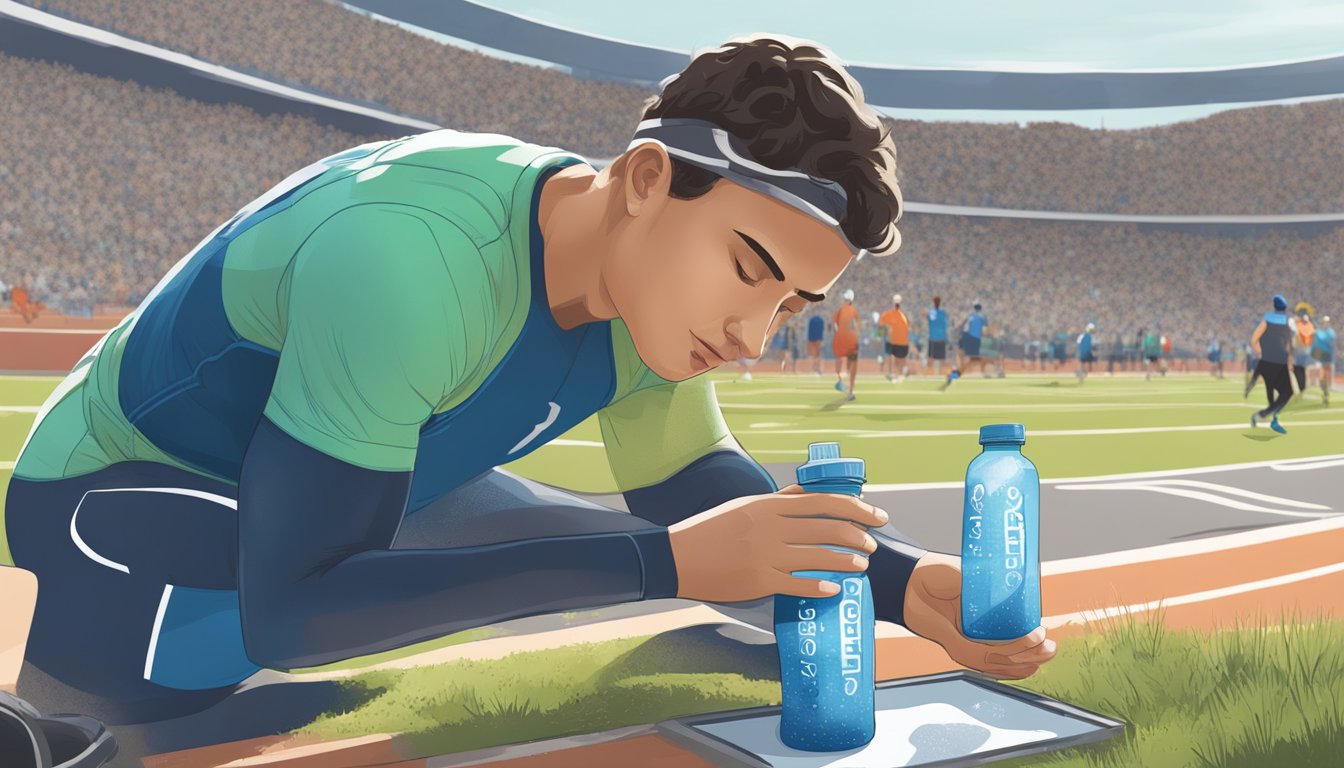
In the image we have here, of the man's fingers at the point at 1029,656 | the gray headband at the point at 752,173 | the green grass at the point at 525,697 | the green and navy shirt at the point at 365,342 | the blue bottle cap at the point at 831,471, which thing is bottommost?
the green grass at the point at 525,697

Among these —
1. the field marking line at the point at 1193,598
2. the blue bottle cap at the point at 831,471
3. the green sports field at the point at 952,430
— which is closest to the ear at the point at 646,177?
the blue bottle cap at the point at 831,471

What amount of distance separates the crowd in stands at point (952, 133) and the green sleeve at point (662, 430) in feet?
126

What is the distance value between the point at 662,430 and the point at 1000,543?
0.87m

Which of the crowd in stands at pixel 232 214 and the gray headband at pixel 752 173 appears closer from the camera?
the gray headband at pixel 752 173

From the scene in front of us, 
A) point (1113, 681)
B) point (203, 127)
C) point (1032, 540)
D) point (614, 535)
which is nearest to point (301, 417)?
point (614, 535)

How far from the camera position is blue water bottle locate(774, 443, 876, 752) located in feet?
7.88

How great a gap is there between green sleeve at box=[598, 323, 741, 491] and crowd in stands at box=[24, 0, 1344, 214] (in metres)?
38.5

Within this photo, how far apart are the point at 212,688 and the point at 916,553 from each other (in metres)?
1.74

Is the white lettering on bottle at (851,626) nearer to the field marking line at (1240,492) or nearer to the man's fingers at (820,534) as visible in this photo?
the man's fingers at (820,534)

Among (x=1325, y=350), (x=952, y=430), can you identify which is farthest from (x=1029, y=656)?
(x=1325, y=350)

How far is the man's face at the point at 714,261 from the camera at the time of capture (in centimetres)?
207

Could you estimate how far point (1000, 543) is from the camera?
8.66 feet

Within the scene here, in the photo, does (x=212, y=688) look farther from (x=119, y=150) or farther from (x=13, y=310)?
(x=119, y=150)

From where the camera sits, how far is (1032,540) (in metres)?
2.73
